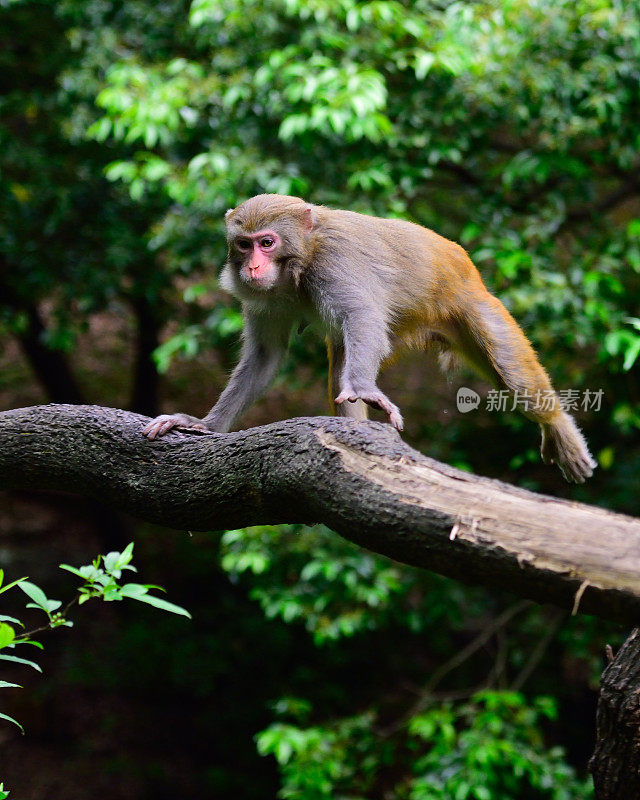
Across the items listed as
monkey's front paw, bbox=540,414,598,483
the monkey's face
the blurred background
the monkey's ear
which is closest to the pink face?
the monkey's face

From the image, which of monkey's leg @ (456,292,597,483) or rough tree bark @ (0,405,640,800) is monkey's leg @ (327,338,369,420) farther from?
rough tree bark @ (0,405,640,800)

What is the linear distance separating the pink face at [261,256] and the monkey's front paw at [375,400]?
781mm

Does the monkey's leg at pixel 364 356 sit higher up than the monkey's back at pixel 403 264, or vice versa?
the monkey's back at pixel 403 264

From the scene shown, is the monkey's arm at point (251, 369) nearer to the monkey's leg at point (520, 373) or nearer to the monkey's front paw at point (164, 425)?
the monkey's front paw at point (164, 425)

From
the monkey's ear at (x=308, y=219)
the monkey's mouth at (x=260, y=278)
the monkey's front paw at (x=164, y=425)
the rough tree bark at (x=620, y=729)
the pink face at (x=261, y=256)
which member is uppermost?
the monkey's ear at (x=308, y=219)

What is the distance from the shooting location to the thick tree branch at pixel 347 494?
80.9 inches

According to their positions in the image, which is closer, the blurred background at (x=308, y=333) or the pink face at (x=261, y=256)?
the pink face at (x=261, y=256)

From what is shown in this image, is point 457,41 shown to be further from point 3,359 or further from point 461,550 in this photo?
point 3,359

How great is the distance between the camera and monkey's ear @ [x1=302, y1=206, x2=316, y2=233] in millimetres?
4102

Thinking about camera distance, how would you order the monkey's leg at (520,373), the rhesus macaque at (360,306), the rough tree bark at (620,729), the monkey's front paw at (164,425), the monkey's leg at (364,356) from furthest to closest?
1. the monkey's leg at (520,373)
2. the rhesus macaque at (360,306)
3. the monkey's leg at (364,356)
4. the monkey's front paw at (164,425)
5. the rough tree bark at (620,729)

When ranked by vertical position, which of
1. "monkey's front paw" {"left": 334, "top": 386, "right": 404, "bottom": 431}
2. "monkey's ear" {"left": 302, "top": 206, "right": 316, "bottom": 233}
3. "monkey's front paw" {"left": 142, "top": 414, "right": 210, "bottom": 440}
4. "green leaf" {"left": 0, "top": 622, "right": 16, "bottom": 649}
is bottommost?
"green leaf" {"left": 0, "top": 622, "right": 16, "bottom": 649}

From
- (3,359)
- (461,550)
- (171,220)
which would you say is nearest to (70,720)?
(3,359)

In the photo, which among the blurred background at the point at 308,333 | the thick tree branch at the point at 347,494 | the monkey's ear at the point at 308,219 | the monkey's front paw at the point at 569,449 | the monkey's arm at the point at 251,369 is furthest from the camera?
the blurred background at the point at 308,333

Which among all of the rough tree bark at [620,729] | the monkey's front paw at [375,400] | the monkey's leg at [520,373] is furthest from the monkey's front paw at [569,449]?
the rough tree bark at [620,729]
